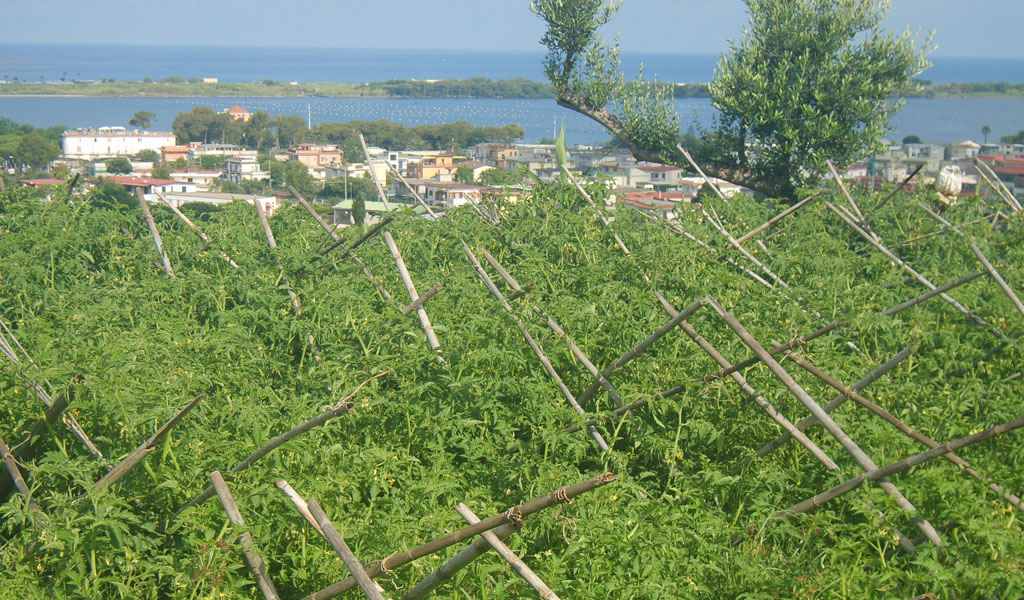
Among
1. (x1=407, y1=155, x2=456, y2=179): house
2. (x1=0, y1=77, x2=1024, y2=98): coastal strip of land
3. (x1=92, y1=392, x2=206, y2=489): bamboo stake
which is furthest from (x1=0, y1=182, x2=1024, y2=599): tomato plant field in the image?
(x1=0, y1=77, x2=1024, y2=98): coastal strip of land

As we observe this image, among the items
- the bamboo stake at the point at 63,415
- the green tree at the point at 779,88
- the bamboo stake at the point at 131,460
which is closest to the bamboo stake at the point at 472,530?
the bamboo stake at the point at 131,460

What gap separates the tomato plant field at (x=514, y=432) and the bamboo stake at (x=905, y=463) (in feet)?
0.08

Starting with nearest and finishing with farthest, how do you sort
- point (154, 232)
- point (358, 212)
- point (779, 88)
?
1. point (154, 232)
2. point (358, 212)
3. point (779, 88)

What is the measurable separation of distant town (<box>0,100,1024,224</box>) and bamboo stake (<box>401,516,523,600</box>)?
15.1ft

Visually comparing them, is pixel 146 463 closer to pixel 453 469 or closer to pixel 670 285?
pixel 453 469

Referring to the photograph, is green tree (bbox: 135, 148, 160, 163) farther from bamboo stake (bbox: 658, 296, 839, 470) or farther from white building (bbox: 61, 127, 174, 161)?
bamboo stake (bbox: 658, 296, 839, 470)

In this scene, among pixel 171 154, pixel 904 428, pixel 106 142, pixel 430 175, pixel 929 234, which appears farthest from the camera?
pixel 106 142

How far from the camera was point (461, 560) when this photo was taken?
106 inches

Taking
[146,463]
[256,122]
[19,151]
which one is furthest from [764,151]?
[256,122]

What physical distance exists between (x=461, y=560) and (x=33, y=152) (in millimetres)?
19211

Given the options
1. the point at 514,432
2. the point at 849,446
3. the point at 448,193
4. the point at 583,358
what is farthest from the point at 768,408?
the point at 448,193

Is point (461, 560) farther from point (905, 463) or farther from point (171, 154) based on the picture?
point (171, 154)

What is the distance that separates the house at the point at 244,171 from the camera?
2142 cm

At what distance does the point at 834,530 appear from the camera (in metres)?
3.37
